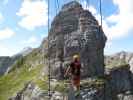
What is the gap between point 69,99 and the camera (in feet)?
89.7

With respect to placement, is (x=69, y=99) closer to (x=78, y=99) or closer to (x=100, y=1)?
(x=78, y=99)

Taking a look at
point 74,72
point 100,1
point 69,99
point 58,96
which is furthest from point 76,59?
point 58,96

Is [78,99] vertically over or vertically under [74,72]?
under

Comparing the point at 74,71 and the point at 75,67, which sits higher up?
the point at 75,67

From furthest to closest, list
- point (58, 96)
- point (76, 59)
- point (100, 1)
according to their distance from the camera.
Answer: point (58, 96), point (100, 1), point (76, 59)

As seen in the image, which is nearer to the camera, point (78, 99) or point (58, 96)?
point (78, 99)

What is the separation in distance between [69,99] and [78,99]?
124 centimetres

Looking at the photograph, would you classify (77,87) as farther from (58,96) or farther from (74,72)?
(58,96)

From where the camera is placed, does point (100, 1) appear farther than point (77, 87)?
Yes

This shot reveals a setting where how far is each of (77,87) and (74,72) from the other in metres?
1.17

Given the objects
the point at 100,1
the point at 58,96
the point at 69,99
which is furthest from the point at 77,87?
the point at 58,96

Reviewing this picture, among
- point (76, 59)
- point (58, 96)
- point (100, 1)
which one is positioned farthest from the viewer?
point (58, 96)

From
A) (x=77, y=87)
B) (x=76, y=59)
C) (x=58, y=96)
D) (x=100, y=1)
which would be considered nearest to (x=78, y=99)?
(x=77, y=87)

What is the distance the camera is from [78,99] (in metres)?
28.4
